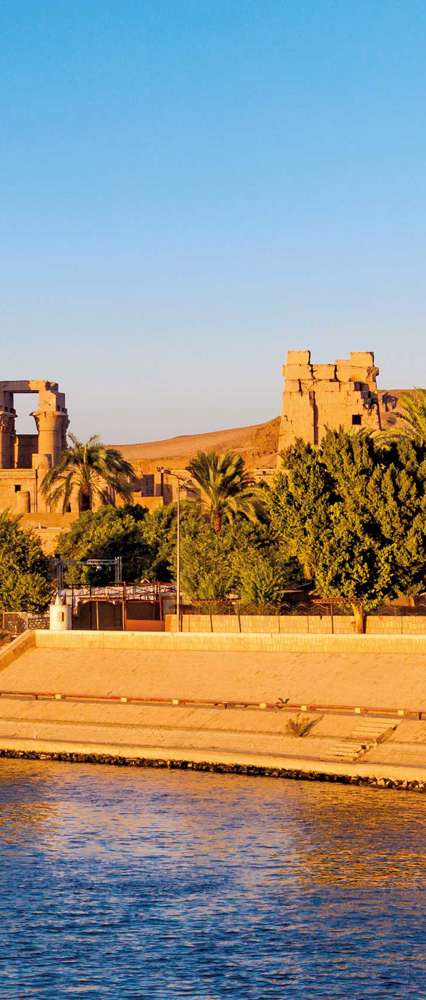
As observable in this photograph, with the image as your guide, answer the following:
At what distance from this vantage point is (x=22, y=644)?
72.6 metres

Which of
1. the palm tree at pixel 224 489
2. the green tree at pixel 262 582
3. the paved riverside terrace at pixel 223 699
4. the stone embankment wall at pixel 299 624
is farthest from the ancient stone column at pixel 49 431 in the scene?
the paved riverside terrace at pixel 223 699

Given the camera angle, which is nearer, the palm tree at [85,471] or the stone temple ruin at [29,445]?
the palm tree at [85,471]

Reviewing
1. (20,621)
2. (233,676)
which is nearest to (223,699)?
(233,676)

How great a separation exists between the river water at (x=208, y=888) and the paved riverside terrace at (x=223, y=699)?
2.73 meters

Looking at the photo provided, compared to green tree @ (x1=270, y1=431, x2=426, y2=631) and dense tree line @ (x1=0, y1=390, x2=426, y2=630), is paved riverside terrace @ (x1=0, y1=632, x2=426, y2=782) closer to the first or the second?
green tree @ (x1=270, y1=431, x2=426, y2=631)

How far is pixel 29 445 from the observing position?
5285 inches

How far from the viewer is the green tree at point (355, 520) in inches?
2729

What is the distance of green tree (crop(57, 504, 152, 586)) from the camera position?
94375mm

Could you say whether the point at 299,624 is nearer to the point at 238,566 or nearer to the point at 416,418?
the point at 238,566

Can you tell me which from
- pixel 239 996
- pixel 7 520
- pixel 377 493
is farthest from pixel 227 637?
pixel 239 996

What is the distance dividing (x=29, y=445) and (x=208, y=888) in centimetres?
9900

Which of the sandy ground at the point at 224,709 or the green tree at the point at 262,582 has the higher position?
the green tree at the point at 262,582

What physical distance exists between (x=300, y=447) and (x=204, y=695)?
54.1ft

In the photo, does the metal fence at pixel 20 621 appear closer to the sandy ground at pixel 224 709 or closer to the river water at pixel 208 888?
the sandy ground at pixel 224 709
